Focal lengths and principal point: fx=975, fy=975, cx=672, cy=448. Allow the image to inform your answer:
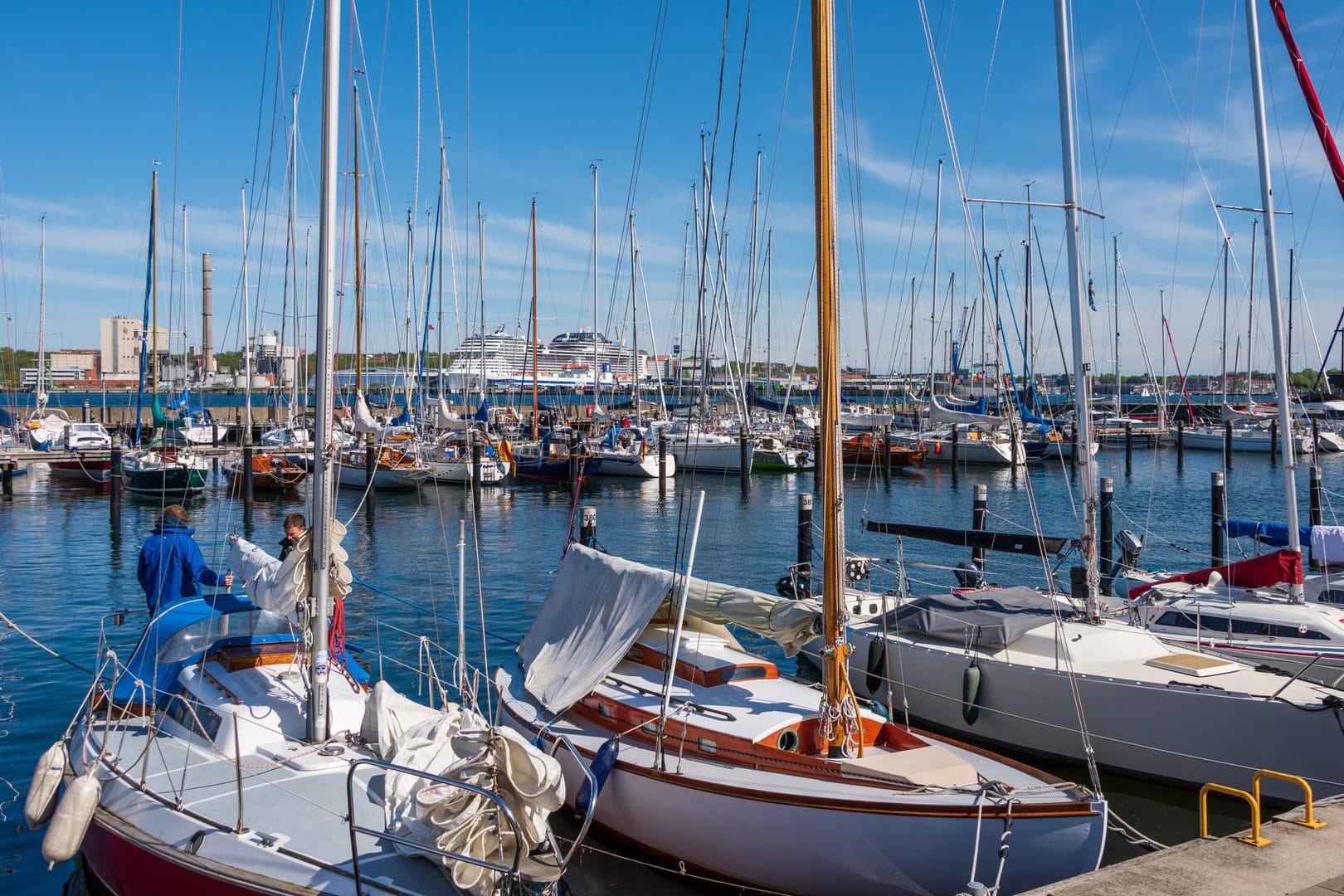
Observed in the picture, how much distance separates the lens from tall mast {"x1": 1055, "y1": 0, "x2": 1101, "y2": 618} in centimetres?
1331

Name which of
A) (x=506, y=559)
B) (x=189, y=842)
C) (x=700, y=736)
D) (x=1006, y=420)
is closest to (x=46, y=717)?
(x=189, y=842)

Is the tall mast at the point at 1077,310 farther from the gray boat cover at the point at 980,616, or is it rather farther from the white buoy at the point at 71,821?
the white buoy at the point at 71,821

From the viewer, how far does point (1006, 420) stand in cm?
5197

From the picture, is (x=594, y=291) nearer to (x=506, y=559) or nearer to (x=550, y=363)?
(x=506, y=559)

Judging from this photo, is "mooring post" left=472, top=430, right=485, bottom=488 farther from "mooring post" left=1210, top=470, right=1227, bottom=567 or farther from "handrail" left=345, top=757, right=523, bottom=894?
"handrail" left=345, top=757, right=523, bottom=894

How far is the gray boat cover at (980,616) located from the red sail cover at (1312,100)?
6230mm

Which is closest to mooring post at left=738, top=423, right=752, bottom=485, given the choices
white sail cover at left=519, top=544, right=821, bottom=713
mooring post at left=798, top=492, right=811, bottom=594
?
mooring post at left=798, top=492, right=811, bottom=594

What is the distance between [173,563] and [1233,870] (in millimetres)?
10569

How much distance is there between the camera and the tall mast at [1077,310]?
13.3 meters

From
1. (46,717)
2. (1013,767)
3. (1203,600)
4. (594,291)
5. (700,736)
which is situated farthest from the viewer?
(594,291)

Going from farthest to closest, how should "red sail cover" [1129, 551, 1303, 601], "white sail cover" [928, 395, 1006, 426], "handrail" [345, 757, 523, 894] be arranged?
"white sail cover" [928, 395, 1006, 426] < "red sail cover" [1129, 551, 1303, 601] < "handrail" [345, 757, 523, 894]

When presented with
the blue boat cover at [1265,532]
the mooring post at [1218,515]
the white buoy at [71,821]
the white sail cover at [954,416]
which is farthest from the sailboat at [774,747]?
the white sail cover at [954,416]

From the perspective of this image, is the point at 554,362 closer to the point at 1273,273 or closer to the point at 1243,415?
the point at 1243,415

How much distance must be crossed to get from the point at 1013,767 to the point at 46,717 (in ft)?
39.4
